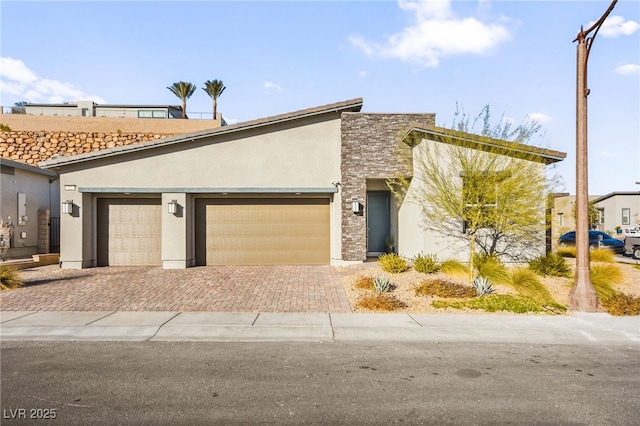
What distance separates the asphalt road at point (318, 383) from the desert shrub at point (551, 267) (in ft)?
21.4

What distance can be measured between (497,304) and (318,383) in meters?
6.32

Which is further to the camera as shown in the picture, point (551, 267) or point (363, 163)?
point (363, 163)

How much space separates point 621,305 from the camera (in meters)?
9.70

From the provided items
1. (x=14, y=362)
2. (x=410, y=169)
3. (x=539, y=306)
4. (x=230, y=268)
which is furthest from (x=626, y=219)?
(x=14, y=362)

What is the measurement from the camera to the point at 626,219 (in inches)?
1642

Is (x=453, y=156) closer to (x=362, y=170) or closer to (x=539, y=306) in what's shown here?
(x=362, y=170)

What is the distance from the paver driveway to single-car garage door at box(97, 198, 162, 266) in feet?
2.63

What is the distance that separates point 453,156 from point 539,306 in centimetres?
596

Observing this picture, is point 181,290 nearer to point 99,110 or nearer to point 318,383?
point 318,383

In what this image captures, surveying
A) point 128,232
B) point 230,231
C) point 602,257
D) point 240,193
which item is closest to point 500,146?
point 602,257

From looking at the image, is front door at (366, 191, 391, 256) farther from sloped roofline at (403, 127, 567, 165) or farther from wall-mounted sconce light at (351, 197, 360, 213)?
sloped roofline at (403, 127, 567, 165)

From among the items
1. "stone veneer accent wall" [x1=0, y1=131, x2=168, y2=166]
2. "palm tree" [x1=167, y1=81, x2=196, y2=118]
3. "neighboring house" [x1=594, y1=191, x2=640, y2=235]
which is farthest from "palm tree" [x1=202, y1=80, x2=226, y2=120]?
"neighboring house" [x1=594, y1=191, x2=640, y2=235]

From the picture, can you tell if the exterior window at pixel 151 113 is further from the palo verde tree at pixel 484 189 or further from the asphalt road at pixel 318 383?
the asphalt road at pixel 318 383

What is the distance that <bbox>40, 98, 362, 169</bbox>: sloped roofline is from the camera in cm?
1558
